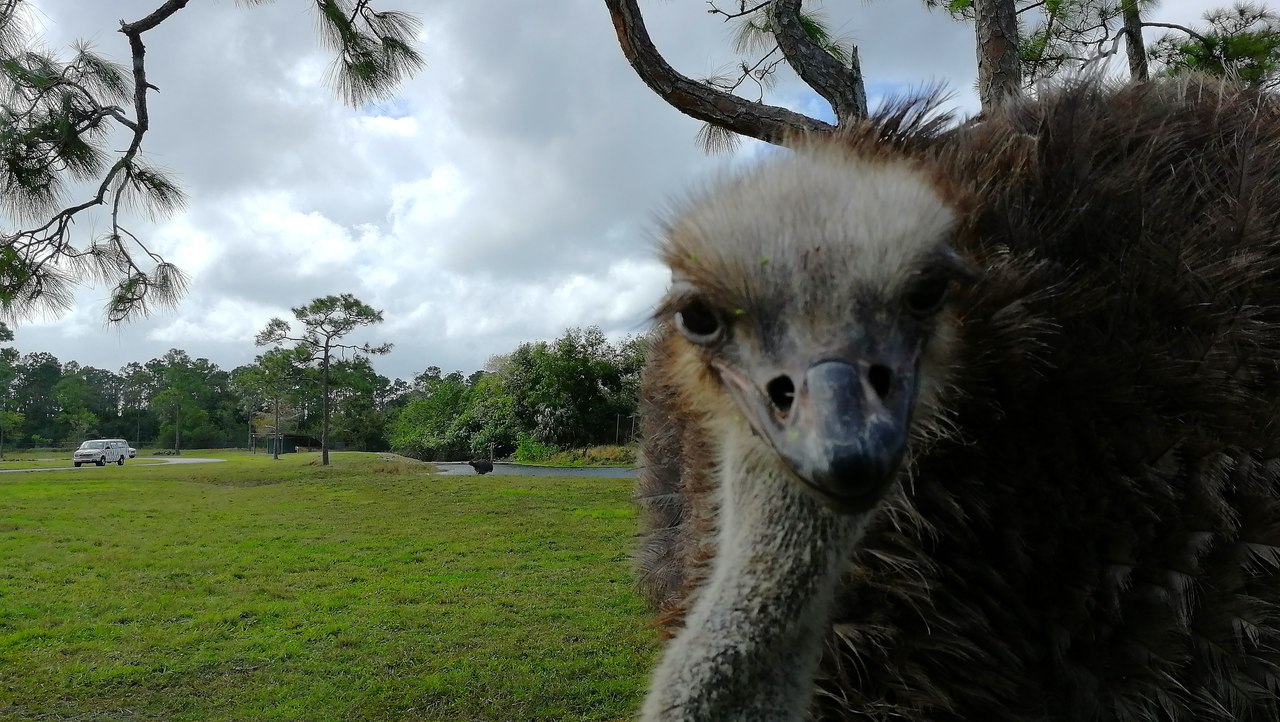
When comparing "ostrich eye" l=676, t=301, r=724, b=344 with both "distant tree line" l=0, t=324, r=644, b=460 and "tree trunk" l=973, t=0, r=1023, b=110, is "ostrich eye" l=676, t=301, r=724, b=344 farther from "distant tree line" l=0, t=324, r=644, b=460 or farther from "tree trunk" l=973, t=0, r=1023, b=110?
"distant tree line" l=0, t=324, r=644, b=460

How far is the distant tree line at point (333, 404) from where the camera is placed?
23.9ft

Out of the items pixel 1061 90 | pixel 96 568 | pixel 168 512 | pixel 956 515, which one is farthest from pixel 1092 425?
pixel 168 512

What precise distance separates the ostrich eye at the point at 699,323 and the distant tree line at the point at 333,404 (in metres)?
5.42

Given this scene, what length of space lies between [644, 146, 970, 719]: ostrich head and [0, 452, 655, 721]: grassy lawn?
1095mm

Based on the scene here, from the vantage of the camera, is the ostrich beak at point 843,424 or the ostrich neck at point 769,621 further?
the ostrich neck at point 769,621

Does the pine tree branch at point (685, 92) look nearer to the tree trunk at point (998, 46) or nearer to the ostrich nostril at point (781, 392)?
the tree trunk at point (998, 46)

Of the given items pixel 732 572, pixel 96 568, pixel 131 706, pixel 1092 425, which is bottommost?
pixel 131 706

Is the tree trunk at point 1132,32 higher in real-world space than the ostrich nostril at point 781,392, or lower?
higher

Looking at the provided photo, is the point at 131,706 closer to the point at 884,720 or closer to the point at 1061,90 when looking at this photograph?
the point at 884,720

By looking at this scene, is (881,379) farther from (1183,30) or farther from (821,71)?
(1183,30)

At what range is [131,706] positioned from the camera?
2160mm

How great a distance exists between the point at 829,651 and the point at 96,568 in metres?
3.63

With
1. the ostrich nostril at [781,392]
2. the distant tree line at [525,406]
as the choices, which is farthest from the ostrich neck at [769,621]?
the distant tree line at [525,406]

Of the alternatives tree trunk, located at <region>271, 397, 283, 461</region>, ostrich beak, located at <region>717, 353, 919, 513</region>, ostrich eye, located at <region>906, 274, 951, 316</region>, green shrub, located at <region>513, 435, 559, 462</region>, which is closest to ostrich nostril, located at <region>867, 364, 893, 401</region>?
ostrich beak, located at <region>717, 353, 919, 513</region>
